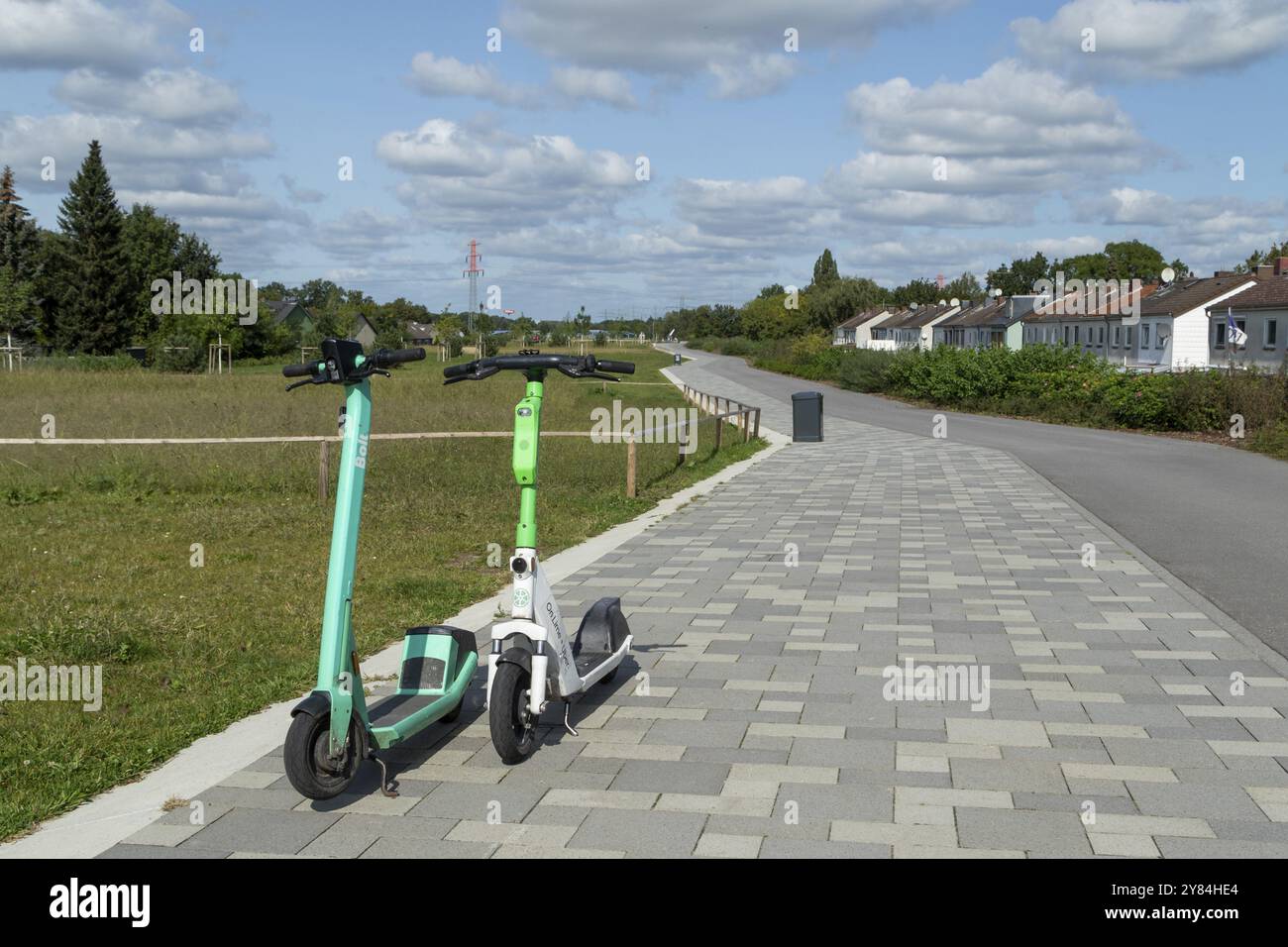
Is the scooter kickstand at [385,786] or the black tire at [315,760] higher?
the black tire at [315,760]

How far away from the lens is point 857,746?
17.1 ft

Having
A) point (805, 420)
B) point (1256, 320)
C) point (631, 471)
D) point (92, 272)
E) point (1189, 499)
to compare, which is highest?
point (92, 272)

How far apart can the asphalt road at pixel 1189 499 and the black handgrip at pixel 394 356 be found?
5463 millimetres

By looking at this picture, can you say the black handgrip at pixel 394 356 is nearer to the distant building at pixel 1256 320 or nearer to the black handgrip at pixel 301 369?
the black handgrip at pixel 301 369

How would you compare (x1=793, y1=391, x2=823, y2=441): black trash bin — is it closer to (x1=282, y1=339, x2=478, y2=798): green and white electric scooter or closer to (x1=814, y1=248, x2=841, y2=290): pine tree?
(x1=282, y1=339, x2=478, y2=798): green and white electric scooter

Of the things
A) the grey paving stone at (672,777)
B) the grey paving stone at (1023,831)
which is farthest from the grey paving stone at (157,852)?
the grey paving stone at (1023,831)

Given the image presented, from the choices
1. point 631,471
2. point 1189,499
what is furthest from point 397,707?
point 1189,499

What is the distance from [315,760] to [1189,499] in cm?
1320

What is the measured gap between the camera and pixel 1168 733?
5.36 m

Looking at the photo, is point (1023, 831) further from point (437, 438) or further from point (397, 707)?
point (437, 438)

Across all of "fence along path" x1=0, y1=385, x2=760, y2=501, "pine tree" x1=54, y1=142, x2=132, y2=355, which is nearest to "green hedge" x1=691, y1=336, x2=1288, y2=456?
"fence along path" x1=0, y1=385, x2=760, y2=501

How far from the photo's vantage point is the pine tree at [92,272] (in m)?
64.9
